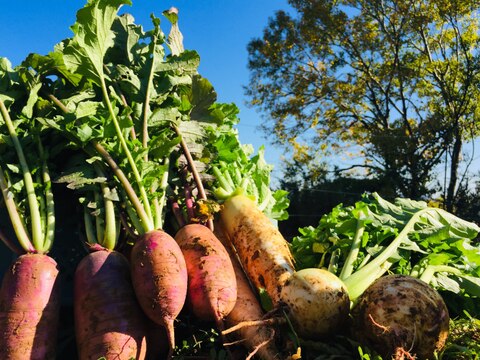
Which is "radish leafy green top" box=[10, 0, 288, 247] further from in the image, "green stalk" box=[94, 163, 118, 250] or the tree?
the tree

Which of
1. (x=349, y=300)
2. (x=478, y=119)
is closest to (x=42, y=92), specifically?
(x=349, y=300)

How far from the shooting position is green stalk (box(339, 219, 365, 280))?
266 centimetres

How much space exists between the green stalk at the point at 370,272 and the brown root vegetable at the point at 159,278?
35.4 inches

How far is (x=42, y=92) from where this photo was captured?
293 centimetres

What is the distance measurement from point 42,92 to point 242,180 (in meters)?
1.52

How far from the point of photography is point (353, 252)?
2.80 metres

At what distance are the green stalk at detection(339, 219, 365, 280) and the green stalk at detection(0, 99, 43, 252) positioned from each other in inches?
65.7

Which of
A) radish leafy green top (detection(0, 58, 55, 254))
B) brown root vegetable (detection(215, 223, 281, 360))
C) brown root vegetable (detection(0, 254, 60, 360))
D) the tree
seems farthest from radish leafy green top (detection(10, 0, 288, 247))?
the tree

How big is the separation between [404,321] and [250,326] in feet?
2.60

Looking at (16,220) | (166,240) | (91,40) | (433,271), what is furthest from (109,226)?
(433,271)

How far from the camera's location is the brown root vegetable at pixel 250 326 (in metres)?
2.31

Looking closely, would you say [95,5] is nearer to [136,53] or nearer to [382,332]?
[136,53]

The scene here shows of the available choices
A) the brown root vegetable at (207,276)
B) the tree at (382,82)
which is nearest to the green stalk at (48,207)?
the brown root vegetable at (207,276)

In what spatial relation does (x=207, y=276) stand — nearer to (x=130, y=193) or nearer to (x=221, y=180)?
(x=130, y=193)
